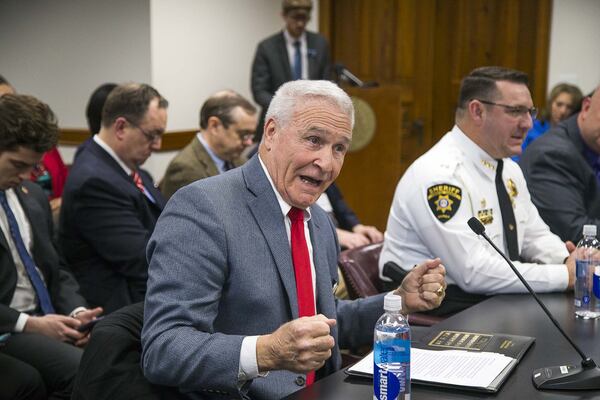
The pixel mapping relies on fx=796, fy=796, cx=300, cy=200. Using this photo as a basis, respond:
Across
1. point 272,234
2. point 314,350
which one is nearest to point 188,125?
point 272,234

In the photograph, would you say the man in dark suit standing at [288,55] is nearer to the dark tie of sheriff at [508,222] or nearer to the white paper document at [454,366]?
the dark tie of sheriff at [508,222]

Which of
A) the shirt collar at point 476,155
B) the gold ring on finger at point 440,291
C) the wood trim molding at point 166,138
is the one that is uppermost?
the shirt collar at point 476,155

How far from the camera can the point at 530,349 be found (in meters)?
1.93

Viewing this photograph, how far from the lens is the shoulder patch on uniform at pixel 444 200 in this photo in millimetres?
2717

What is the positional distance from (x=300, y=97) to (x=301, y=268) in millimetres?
407

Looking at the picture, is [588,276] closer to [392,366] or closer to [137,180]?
[392,366]

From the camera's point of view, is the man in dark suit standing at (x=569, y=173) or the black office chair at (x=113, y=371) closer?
the black office chair at (x=113, y=371)

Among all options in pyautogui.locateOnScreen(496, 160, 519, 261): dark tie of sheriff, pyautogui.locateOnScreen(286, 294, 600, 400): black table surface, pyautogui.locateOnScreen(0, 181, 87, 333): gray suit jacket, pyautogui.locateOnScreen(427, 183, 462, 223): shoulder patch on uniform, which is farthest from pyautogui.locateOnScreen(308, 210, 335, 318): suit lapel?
pyautogui.locateOnScreen(0, 181, 87, 333): gray suit jacket

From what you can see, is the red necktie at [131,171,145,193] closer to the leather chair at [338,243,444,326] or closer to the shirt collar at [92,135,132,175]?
the shirt collar at [92,135,132,175]

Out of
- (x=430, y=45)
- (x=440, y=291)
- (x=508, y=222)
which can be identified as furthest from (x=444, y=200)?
(x=430, y=45)

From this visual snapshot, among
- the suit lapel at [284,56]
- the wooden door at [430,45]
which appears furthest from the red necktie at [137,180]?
the wooden door at [430,45]

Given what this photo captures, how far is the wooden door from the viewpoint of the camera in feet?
23.1

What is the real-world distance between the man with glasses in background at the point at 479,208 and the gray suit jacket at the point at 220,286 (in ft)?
2.70

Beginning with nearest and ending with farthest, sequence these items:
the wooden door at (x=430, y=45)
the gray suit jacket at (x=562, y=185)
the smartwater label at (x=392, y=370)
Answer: the smartwater label at (x=392, y=370) < the gray suit jacket at (x=562, y=185) < the wooden door at (x=430, y=45)
